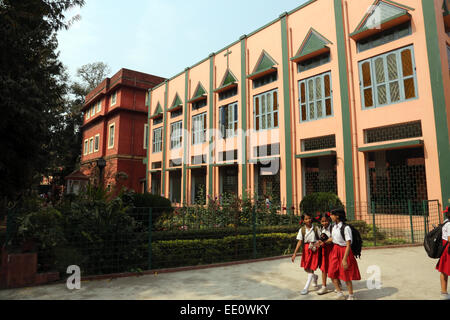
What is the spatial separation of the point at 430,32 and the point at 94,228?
12.7 metres

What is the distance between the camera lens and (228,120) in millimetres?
18844

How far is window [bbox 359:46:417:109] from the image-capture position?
11.1m

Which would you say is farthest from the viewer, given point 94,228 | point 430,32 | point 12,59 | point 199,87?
point 199,87

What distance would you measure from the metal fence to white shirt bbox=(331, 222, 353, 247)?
3217 mm

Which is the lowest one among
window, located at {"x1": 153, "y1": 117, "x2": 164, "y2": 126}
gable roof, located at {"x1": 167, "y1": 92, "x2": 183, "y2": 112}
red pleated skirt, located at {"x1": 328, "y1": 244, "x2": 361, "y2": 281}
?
red pleated skirt, located at {"x1": 328, "y1": 244, "x2": 361, "y2": 281}

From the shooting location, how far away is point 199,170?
21781 mm

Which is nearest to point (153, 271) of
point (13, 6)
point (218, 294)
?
point (218, 294)

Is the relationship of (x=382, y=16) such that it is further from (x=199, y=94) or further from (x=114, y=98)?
(x=114, y=98)

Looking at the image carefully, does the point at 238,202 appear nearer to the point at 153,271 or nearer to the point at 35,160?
the point at 153,271

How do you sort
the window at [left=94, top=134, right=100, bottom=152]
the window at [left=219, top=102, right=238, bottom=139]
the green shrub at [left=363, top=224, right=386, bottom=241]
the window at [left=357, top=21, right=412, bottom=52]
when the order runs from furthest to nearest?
the window at [left=94, top=134, right=100, bottom=152] < the window at [left=219, top=102, right=238, bottom=139] < the window at [left=357, top=21, right=412, bottom=52] < the green shrub at [left=363, top=224, right=386, bottom=241]

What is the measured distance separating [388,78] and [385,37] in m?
1.80

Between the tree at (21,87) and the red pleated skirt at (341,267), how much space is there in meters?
7.91

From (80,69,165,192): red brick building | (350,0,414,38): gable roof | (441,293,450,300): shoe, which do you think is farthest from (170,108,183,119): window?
(441,293,450,300): shoe

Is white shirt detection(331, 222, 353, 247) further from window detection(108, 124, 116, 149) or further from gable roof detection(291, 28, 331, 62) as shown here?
window detection(108, 124, 116, 149)
